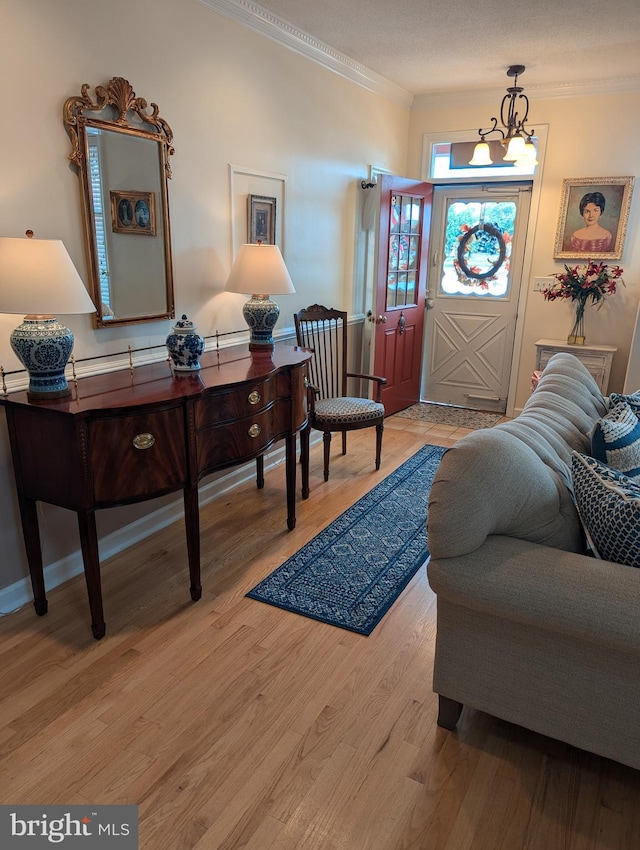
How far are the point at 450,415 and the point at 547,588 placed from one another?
158 inches

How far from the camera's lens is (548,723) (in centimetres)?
163

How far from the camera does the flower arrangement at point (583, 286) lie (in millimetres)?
4570

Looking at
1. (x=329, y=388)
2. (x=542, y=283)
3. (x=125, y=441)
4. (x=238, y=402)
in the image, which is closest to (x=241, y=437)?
(x=238, y=402)

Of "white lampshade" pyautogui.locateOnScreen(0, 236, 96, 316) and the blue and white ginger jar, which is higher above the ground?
"white lampshade" pyautogui.locateOnScreen(0, 236, 96, 316)

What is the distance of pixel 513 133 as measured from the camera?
468 centimetres

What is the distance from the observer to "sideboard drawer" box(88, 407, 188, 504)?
2.07 meters

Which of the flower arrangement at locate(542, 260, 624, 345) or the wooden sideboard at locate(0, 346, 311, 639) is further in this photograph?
the flower arrangement at locate(542, 260, 624, 345)

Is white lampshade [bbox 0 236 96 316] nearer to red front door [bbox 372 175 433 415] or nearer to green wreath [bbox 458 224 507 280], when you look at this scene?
red front door [bbox 372 175 433 415]

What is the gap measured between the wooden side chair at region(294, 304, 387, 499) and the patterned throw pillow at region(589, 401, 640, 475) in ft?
5.31

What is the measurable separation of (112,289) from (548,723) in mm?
2344

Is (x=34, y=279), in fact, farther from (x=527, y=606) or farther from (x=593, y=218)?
(x=593, y=218)

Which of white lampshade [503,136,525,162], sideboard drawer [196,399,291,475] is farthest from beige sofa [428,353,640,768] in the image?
white lampshade [503,136,525,162]

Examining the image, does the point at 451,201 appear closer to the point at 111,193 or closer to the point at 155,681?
the point at 111,193

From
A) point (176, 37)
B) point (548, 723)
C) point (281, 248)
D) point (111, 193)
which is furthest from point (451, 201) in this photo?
point (548, 723)
